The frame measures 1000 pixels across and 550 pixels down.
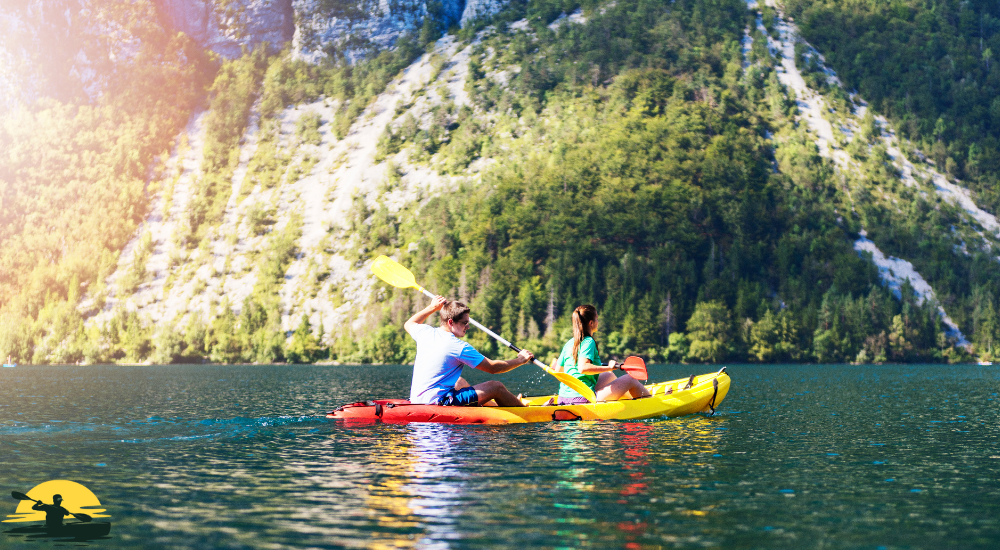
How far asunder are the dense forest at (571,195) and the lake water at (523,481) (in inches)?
4205

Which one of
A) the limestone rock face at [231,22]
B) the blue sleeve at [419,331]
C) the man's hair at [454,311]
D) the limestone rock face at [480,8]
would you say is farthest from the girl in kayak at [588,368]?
the limestone rock face at [231,22]

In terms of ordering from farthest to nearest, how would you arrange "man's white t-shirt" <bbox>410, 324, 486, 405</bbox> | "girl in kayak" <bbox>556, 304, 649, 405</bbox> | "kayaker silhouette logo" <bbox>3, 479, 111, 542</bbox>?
"girl in kayak" <bbox>556, 304, 649, 405</bbox> → "man's white t-shirt" <bbox>410, 324, 486, 405</bbox> → "kayaker silhouette logo" <bbox>3, 479, 111, 542</bbox>

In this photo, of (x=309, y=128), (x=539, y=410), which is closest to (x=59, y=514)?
(x=539, y=410)

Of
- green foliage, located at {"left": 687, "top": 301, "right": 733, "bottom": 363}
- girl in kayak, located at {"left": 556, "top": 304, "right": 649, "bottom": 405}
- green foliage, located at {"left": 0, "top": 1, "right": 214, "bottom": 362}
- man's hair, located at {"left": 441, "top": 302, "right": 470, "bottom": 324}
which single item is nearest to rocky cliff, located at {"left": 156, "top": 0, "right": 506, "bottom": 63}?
green foliage, located at {"left": 0, "top": 1, "right": 214, "bottom": 362}

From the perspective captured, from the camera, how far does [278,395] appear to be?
39750 mm

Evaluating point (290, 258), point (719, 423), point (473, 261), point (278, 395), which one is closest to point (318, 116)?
point (290, 258)

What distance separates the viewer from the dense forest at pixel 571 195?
138 metres

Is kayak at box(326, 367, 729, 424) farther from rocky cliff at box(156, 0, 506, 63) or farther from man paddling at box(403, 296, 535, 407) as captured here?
rocky cliff at box(156, 0, 506, 63)

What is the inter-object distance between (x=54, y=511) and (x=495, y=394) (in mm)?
11916

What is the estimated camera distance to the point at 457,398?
20594 mm

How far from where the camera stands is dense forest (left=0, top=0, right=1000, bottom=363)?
138125 millimetres

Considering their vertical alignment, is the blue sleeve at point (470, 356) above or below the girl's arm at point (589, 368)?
above

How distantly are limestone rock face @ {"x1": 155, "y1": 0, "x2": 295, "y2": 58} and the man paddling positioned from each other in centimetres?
18836

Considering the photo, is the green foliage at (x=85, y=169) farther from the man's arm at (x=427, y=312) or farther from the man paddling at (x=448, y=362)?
the man's arm at (x=427, y=312)
